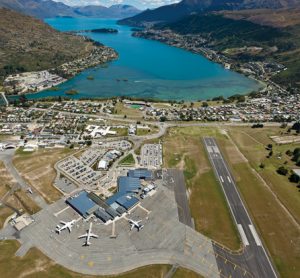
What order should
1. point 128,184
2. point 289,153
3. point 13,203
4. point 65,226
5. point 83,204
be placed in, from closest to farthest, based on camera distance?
point 65,226 < point 83,204 < point 13,203 < point 128,184 < point 289,153

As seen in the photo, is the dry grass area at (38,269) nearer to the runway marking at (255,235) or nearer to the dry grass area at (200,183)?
the dry grass area at (200,183)

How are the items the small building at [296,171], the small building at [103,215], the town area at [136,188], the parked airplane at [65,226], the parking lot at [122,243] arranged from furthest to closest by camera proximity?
the small building at [296,171]
the small building at [103,215]
the parked airplane at [65,226]
the town area at [136,188]
the parking lot at [122,243]

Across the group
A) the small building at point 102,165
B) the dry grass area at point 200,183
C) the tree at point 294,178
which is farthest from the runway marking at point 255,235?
the small building at point 102,165

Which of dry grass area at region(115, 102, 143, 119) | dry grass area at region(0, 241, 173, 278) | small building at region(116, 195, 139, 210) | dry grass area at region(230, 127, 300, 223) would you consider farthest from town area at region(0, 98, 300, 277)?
dry grass area at region(115, 102, 143, 119)

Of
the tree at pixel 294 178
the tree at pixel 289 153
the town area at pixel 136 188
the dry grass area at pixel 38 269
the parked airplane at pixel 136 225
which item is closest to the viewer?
the dry grass area at pixel 38 269

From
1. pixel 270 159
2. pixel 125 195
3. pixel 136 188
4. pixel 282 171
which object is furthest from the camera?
pixel 270 159

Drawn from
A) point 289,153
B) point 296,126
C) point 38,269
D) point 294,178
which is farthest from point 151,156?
point 296,126

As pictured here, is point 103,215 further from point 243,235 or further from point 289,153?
point 289,153
